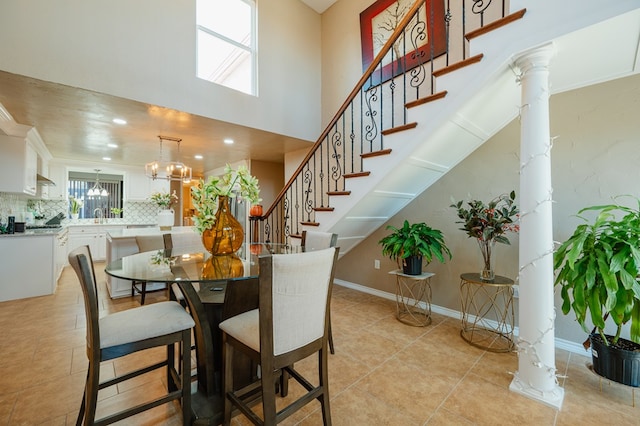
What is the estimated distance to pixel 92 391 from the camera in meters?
1.24

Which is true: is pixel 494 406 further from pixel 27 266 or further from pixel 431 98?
pixel 27 266

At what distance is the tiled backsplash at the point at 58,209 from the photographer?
13.6 feet

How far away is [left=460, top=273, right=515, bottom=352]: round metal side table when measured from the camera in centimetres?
244

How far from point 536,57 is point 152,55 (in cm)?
362

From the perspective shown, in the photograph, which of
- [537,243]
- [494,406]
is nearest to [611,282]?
[537,243]

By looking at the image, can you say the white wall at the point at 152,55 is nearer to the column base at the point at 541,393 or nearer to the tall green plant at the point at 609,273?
the tall green plant at the point at 609,273

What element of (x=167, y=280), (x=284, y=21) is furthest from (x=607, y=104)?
(x=284, y=21)

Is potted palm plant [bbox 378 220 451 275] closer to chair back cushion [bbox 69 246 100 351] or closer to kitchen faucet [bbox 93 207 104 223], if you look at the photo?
chair back cushion [bbox 69 246 100 351]

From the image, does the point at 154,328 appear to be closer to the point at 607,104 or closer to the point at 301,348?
the point at 301,348

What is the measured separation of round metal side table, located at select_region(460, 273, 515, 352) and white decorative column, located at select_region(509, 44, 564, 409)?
539 mm

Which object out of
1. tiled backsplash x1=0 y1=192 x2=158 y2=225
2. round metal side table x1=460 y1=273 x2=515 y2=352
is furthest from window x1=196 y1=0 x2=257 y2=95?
round metal side table x1=460 y1=273 x2=515 y2=352

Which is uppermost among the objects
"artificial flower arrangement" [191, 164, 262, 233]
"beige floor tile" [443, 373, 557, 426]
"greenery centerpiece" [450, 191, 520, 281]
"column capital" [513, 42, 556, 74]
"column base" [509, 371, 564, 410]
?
"column capital" [513, 42, 556, 74]

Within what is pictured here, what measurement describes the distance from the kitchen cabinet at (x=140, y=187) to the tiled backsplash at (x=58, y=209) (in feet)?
0.74

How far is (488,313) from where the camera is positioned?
2848 mm
